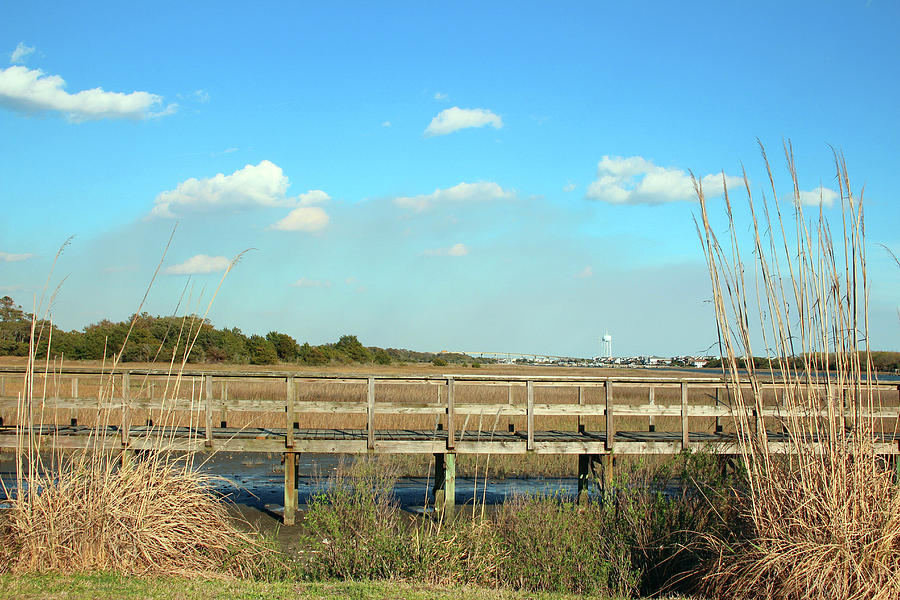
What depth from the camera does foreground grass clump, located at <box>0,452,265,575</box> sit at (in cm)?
648

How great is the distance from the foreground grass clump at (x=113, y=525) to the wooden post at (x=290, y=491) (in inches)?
179

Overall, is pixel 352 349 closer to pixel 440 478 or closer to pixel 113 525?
pixel 440 478

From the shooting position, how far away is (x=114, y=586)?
5973 millimetres

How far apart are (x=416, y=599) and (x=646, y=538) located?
3.27 metres

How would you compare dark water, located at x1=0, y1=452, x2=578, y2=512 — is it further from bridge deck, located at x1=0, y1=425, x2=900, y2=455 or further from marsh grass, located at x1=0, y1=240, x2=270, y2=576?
marsh grass, located at x1=0, y1=240, x2=270, y2=576

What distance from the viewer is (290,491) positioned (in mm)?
12094

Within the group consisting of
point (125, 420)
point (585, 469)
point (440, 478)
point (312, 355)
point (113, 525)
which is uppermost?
point (312, 355)

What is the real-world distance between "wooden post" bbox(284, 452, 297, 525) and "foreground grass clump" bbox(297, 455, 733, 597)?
11.4 ft

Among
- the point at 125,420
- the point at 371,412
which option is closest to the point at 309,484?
the point at 371,412

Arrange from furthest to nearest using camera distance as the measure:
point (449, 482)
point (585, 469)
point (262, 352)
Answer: point (262, 352) < point (585, 469) < point (449, 482)

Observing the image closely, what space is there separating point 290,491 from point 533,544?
545 cm

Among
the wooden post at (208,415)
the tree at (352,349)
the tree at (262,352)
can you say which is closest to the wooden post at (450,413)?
the wooden post at (208,415)

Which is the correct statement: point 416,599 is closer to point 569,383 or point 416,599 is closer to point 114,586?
point 114,586

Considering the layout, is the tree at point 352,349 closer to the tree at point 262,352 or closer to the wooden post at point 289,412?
the tree at point 262,352
